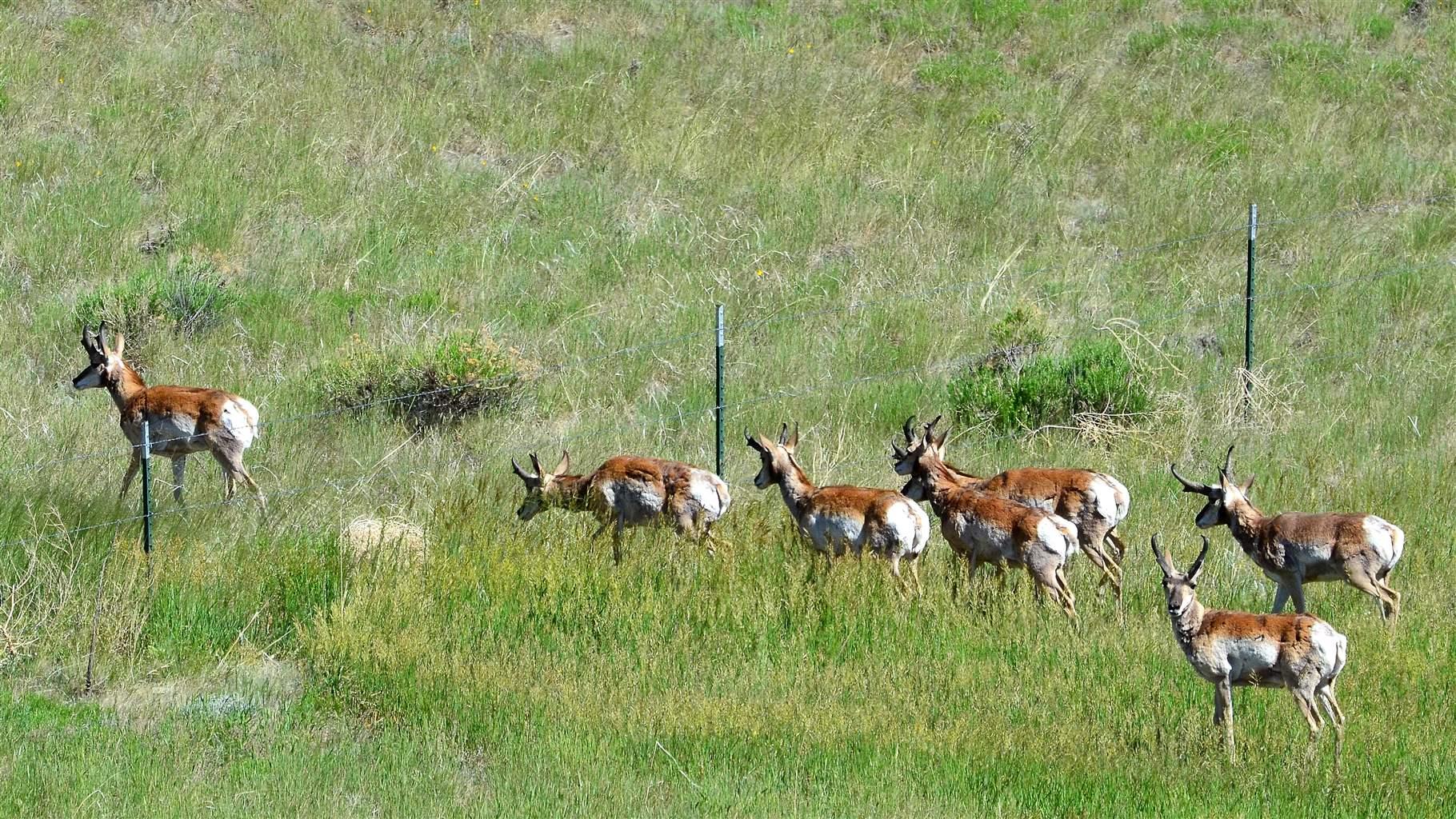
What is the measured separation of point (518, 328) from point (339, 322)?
1.88 meters

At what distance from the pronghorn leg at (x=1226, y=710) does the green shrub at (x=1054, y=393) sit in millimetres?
6984

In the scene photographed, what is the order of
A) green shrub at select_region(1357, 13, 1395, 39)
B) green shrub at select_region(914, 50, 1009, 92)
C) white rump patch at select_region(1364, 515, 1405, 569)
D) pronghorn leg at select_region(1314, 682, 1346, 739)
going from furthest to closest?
green shrub at select_region(1357, 13, 1395, 39) < green shrub at select_region(914, 50, 1009, 92) < white rump patch at select_region(1364, 515, 1405, 569) < pronghorn leg at select_region(1314, 682, 1346, 739)

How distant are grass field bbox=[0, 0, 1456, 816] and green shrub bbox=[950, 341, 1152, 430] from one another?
0.29 m

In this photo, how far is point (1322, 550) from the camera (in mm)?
11602

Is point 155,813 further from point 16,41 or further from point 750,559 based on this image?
point 16,41

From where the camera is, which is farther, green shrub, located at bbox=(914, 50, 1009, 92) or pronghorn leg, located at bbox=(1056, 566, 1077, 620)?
green shrub, located at bbox=(914, 50, 1009, 92)

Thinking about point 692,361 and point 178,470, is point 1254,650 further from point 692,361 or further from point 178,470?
point 692,361

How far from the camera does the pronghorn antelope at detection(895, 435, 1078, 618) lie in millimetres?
11711

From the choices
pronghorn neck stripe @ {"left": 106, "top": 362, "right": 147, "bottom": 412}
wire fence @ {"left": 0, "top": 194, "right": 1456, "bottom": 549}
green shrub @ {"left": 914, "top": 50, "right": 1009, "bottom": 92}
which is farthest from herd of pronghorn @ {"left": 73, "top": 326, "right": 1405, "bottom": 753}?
green shrub @ {"left": 914, "top": 50, "right": 1009, "bottom": 92}

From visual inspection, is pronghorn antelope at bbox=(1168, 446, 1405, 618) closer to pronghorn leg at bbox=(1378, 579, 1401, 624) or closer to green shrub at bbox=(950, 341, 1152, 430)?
pronghorn leg at bbox=(1378, 579, 1401, 624)

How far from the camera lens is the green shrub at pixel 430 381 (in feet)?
55.5

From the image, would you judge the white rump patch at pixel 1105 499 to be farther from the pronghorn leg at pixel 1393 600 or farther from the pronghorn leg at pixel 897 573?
the pronghorn leg at pixel 1393 600

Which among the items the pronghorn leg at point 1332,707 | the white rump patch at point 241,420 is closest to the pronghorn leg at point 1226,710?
the pronghorn leg at point 1332,707

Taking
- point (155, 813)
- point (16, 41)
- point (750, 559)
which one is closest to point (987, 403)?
point (750, 559)
